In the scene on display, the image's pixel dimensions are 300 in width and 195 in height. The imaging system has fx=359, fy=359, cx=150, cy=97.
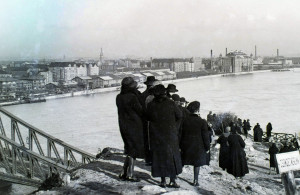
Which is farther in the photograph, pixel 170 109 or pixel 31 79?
pixel 31 79

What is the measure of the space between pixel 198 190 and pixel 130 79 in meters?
1.87

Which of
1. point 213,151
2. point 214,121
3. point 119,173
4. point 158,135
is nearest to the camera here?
point 158,135

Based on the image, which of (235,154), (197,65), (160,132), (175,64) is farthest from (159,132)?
(197,65)

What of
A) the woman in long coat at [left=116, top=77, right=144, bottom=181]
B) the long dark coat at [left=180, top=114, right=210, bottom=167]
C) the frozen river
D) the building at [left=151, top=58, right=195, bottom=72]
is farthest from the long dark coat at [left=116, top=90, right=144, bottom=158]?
the building at [left=151, top=58, right=195, bottom=72]

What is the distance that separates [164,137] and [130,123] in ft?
2.10

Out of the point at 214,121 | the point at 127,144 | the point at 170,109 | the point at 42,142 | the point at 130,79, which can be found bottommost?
the point at 42,142

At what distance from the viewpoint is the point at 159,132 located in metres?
4.67

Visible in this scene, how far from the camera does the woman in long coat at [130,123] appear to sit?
16.4ft

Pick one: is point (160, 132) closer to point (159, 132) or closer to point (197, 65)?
point (159, 132)

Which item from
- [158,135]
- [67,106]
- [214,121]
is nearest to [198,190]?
[158,135]

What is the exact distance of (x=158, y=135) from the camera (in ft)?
15.3

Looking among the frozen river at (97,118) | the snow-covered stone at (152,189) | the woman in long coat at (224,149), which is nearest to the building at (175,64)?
the frozen river at (97,118)

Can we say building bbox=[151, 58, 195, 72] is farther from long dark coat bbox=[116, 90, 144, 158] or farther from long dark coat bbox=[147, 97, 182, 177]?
long dark coat bbox=[147, 97, 182, 177]

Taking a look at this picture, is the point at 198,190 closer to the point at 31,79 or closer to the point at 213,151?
the point at 213,151
